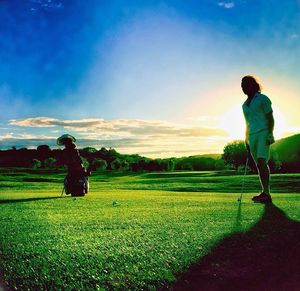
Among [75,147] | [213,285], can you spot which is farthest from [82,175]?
[213,285]

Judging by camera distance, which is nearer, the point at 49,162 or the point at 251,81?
the point at 251,81

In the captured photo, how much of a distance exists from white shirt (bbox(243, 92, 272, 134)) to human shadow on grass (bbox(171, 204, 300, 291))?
436 cm

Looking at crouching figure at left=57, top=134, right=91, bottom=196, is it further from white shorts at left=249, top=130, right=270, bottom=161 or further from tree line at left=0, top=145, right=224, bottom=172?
tree line at left=0, top=145, right=224, bottom=172

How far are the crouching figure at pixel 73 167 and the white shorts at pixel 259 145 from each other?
571cm

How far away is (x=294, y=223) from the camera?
574cm

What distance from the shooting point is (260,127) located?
29.8 feet

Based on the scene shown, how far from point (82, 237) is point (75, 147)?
8.33 m

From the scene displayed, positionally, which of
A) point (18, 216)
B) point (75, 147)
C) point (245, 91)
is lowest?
point (18, 216)

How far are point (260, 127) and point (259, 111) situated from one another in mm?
368

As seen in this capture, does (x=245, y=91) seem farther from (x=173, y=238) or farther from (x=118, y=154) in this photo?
(x=118, y=154)

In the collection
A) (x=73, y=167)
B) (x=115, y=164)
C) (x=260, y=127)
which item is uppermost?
(x=260, y=127)

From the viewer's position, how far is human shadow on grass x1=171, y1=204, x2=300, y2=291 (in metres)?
3.10

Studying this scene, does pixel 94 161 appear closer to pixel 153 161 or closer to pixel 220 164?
pixel 153 161

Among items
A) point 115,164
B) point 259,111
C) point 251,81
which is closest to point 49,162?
point 115,164
